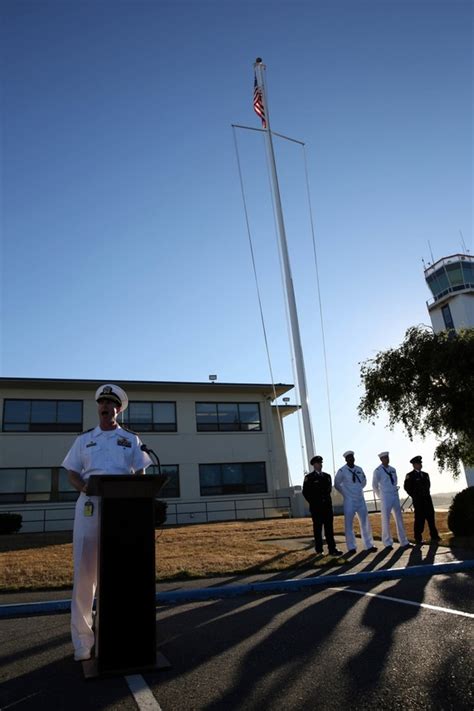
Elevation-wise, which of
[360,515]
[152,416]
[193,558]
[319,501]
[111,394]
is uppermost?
[152,416]

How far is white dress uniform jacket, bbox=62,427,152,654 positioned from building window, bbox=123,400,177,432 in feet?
83.9

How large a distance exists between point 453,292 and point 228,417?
38199 mm

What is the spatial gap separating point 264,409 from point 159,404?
6.50 metres

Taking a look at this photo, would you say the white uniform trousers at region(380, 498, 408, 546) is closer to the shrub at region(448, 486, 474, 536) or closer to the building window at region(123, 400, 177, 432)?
the shrub at region(448, 486, 474, 536)

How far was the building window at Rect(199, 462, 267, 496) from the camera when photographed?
29.7m

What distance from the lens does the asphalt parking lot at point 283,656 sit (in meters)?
2.88

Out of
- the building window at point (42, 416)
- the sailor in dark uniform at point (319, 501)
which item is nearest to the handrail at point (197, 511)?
the building window at point (42, 416)

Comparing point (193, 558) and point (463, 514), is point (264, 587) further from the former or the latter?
point (463, 514)

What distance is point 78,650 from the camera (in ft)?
12.2

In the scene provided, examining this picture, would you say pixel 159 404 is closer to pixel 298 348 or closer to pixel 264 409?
pixel 264 409

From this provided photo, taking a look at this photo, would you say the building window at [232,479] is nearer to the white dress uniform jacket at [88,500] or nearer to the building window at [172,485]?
the building window at [172,485]

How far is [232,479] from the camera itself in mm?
30234

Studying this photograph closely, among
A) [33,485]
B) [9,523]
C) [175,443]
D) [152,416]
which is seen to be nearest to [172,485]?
[175,443]

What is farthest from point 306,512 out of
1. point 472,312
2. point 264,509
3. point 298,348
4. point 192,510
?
point 472,312
